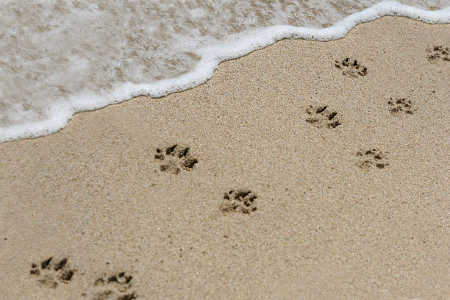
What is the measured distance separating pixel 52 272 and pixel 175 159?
3.28 feet

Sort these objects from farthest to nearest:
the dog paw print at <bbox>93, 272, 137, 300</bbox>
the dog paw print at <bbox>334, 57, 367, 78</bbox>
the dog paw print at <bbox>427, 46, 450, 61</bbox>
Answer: the dog paw print at <bbox>427, 46, 450, 61</bbox>
the dog paw print at <bbox>334, 57, 367, 78</bbox>
the dog paw print at <bbox>93, 272, 137, 300</bbox>

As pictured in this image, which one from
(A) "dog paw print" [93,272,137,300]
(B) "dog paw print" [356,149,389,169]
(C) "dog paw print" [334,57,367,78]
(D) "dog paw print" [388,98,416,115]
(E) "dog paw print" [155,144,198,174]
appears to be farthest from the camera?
(C) "dog paw print" [334,57,367,78]

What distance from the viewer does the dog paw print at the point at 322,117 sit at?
315 centimetres

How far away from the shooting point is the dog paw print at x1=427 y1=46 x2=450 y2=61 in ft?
11.9

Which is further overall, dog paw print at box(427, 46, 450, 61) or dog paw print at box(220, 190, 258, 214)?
dog paw print at box(427, 46, 450, 61)

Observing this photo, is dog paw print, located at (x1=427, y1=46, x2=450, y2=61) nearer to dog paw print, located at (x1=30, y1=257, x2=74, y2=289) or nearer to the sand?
the sand

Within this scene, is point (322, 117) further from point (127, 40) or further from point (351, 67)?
point (127, 40)

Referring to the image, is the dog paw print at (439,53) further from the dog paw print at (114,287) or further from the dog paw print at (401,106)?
the dog paw print at (114,287)

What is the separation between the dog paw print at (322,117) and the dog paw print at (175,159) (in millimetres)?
903

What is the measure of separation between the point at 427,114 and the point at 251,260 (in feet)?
5.87

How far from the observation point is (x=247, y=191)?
2783 millimetres

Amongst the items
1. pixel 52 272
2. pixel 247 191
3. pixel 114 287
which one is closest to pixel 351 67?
pixel 247 191

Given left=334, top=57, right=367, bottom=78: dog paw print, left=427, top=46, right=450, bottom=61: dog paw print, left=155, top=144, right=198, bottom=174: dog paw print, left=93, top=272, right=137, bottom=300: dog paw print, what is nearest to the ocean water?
left=334, top=57, right=367, bottom=78: dog paw print

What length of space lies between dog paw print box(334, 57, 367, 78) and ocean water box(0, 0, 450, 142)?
1.07 ft
